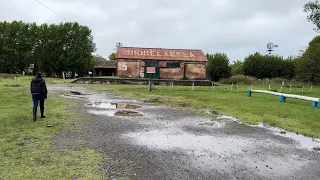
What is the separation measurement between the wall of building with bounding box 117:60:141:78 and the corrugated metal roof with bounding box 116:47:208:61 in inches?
32.4

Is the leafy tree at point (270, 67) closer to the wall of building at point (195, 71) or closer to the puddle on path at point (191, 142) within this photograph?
the wall of building at point (195, 71)

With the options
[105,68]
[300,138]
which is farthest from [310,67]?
[105,68]

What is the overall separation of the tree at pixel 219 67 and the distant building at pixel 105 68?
23.2m

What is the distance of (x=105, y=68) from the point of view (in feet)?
232

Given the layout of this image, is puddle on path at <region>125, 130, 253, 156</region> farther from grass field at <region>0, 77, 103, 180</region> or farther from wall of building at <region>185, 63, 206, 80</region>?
wall of building at <region>185, 63, 206, 80</region>

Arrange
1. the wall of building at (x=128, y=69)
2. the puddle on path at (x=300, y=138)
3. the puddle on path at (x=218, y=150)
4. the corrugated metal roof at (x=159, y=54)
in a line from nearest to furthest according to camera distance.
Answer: the puddle on path at (x=218, y=150) → the puddle on path at (x=300, y=138) → the wall of building at (x=128, y=69) → the corrugated metal roof at (x=159, y=54)

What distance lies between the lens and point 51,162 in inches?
238

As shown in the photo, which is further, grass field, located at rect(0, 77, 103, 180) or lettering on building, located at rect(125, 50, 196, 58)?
lettering on building, located at rect(125, 50, 196, 58)

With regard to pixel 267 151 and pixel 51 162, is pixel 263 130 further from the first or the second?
pixel 51 162

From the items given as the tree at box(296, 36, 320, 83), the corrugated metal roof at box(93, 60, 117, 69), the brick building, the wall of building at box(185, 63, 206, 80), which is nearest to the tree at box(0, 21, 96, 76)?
the corrugated metal roof at box(93, 60, 117, 69)

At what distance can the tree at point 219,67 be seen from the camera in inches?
2136

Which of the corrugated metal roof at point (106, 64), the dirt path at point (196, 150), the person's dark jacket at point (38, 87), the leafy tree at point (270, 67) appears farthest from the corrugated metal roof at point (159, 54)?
the dirt path at point (196, 150)

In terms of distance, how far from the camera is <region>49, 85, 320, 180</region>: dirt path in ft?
19.2

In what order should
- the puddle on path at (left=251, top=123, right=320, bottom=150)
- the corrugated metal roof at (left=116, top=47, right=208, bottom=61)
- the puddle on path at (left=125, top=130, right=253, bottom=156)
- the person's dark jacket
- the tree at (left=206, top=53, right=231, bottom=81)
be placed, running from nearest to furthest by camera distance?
1. the puddle on path at (left=125, top=130, right=253, bottom=156)
2. the puddle on path at (left=251, top=123, right=320, bottom=150)
3. the person's dark jacket
4. the corrugated metal roof at (left=116, top=47, right=208, bottom=61)
5. the tree at (left=206, top=53, right=231, bottom=81)
